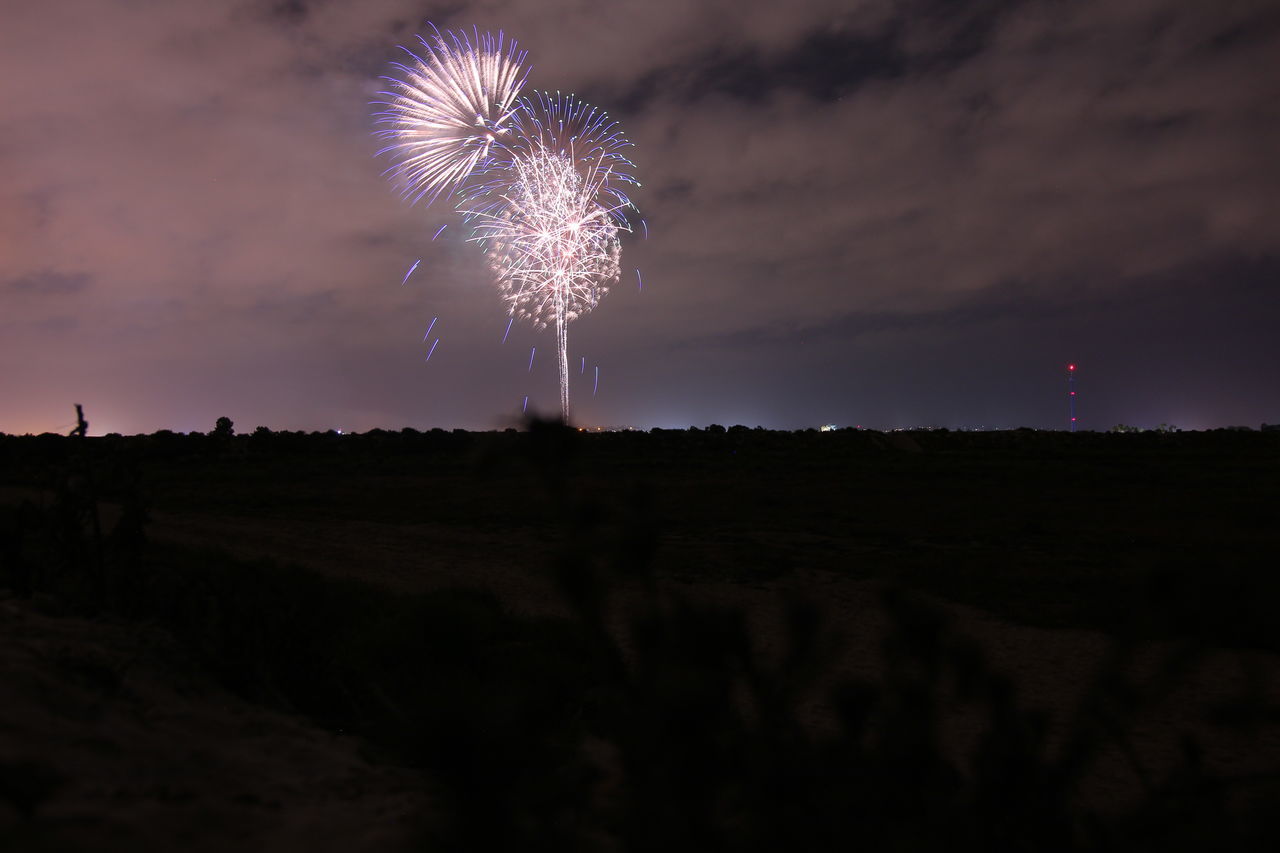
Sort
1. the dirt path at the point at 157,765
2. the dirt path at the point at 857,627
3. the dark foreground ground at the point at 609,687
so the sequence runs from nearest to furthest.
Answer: the dark foreground ground at the point at 609,687, the dirt path at the point at 157,765, the dirt path at the point at 857,627

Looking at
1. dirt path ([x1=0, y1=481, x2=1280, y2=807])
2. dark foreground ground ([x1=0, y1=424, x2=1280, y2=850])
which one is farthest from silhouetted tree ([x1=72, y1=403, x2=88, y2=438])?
dirt path ([x1=0, y1=481, x2=1280, y2=807])

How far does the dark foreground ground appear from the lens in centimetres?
131

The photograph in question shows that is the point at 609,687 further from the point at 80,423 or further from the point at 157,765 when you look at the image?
the point at 80,423

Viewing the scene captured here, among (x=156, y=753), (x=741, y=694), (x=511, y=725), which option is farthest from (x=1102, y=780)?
(x=156, y=753)

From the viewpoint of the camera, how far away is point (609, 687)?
1.53 meters

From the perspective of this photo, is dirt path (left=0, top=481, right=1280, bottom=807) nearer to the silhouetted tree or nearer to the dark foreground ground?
the dark foreground ground

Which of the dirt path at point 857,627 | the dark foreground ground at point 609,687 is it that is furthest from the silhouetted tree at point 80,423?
the dirt path at point 857,627

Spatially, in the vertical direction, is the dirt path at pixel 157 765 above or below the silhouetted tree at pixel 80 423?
below

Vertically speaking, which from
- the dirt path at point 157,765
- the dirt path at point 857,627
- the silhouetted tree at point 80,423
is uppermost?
the silhouetted tree at point 80,423

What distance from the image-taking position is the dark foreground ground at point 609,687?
4.28ft

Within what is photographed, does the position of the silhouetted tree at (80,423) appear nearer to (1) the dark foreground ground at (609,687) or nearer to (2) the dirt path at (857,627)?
(1) the dark foreground ground at (609,687)

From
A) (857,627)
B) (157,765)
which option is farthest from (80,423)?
(857,627)

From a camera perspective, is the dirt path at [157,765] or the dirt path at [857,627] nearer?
the dirt path at [157,765]

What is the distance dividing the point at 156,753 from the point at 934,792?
2921mm
